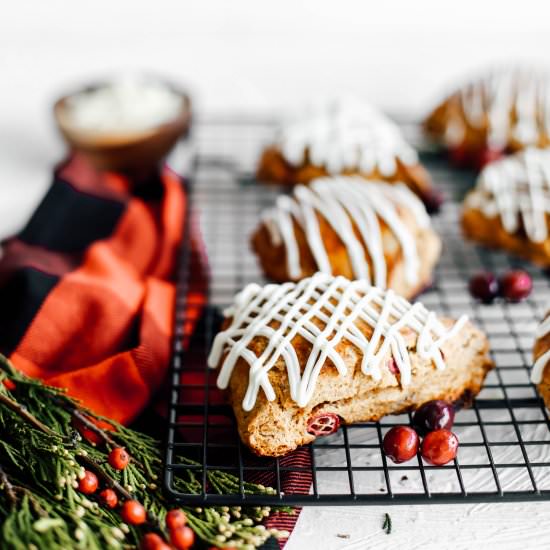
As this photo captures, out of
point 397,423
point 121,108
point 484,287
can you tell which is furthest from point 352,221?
point 121,108

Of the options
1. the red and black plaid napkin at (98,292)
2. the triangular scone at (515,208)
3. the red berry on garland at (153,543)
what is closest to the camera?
the red berry on garland at (153,543)

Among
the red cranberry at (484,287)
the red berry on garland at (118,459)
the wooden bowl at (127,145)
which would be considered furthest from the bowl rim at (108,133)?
the red berry on garland at (118,459)

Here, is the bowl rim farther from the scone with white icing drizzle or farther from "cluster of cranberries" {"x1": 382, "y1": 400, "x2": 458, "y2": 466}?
"cluster of cranberries" {"x1": 382, "y1": 400, "x2": 458, "y2": 466}

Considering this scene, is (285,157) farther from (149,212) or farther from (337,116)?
(149,212)

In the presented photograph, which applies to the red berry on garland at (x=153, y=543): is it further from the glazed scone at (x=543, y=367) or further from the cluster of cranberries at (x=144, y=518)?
the glazed scone at (x=543, y=367)

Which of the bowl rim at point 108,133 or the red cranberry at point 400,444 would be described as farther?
the bowl rim at point 108,133

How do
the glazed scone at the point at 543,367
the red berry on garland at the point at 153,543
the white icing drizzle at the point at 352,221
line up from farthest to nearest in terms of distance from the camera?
the white icing drizzle at the point at 352,221
the glazed scone at the point at 543,367
the red berry on garland at the point at 153,543

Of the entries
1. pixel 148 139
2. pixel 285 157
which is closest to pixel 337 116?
pixel 285 157
